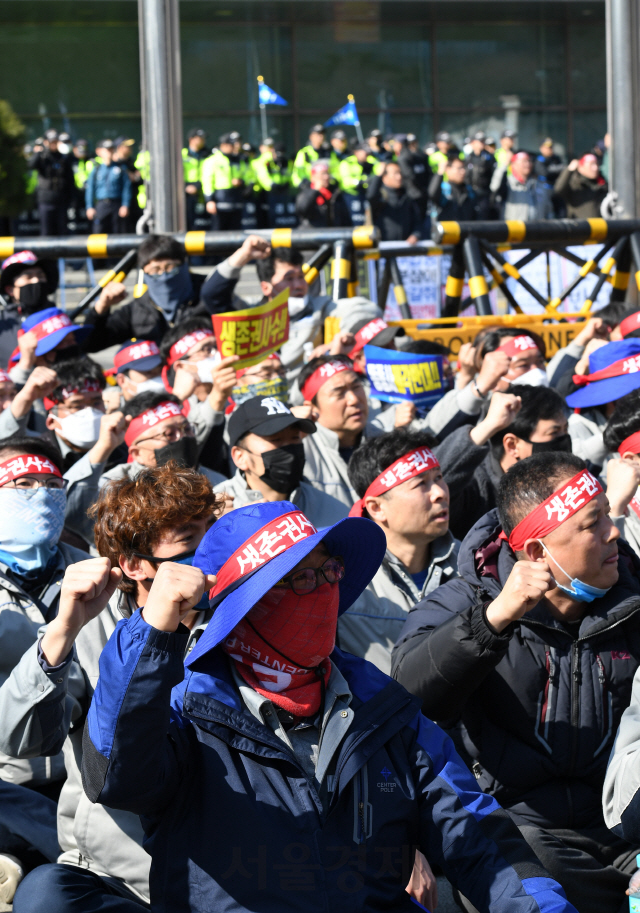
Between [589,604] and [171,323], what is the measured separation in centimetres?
489

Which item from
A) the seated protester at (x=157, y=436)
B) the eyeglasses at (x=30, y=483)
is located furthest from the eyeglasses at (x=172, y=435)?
the eyeglasses at (x=30, y=483)

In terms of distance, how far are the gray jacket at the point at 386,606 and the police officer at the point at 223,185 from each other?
14.8m

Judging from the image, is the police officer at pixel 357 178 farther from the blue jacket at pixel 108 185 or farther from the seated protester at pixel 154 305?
the seated protester at pixel 154 305

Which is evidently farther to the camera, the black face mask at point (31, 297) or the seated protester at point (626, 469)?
the black face mask at point (31, 297)

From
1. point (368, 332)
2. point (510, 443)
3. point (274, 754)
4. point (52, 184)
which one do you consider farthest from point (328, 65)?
point (274, 754)

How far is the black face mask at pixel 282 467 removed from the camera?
4.63 metres

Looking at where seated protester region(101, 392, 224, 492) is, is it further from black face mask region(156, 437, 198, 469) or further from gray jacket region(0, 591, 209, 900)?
gray jacket region(0, 591, 209, 900)

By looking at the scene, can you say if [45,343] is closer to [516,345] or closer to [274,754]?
[516,345]

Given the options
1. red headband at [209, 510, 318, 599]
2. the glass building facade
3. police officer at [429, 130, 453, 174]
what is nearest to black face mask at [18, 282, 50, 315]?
red headband at [209, 510, 318, 599]

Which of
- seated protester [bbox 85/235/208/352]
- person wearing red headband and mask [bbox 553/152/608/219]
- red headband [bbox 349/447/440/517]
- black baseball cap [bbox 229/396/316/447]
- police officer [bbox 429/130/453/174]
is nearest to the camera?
red headband [bbox 349/447/440/517]

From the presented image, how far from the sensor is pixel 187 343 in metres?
6.30

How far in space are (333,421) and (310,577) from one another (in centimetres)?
302

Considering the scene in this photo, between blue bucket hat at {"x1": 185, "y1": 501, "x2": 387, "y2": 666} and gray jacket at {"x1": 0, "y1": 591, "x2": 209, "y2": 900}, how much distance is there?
33cm

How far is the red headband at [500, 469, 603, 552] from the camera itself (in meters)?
3.30
